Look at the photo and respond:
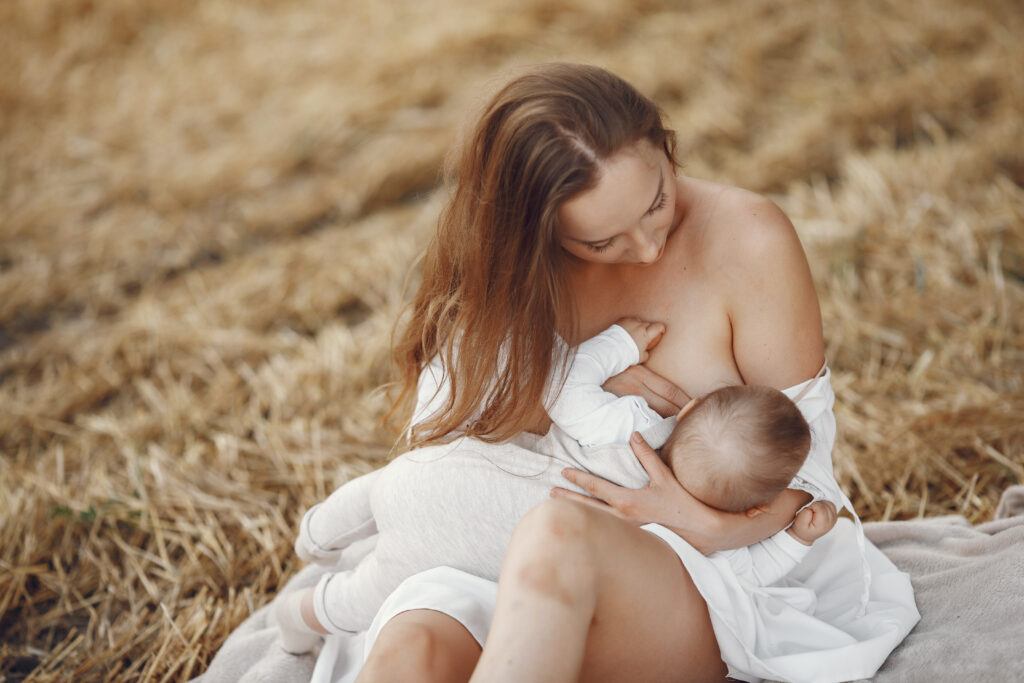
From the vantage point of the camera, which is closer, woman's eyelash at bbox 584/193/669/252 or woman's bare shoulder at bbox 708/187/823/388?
woman's eyelash at bbox 584/193/669/252

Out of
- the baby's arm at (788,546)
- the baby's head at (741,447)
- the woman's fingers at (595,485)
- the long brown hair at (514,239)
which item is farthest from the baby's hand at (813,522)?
the long brown hair at (514,239)

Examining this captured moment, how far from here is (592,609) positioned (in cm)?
158

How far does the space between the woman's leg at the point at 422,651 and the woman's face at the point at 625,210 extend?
86 cm

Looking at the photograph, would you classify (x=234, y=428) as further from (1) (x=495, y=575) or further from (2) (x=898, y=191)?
(2) (x=898, y=191)

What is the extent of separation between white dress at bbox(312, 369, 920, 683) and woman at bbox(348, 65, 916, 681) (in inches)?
0.8

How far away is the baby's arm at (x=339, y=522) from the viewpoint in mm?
2225

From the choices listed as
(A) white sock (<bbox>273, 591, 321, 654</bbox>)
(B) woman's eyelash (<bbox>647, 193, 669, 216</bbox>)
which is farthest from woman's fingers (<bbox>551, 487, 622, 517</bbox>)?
(A) white sock (<bbox>273, 591, 321, 654</bbox>)

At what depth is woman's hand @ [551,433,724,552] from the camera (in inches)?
72.2

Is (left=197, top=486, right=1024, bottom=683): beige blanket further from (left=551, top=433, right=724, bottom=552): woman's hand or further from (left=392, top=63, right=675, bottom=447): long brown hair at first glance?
(left=392, top=63, right=675, bottom=447): long brown hair

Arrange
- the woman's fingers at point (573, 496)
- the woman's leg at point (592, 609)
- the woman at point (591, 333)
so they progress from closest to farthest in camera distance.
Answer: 1. the woman's leg at point (592, 609)
2. the woman at point (591, 333)
3. the woman's fingers at point (573, 496)

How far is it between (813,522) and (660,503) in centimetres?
36

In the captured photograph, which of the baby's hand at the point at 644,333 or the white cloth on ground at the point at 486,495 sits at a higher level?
the baby's hand at the point at 644,333

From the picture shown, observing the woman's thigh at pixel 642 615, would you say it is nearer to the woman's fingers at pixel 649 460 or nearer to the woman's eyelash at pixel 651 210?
the woman's fingers at pixel 649 460

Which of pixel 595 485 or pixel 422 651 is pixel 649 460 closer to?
pixel 595 485
